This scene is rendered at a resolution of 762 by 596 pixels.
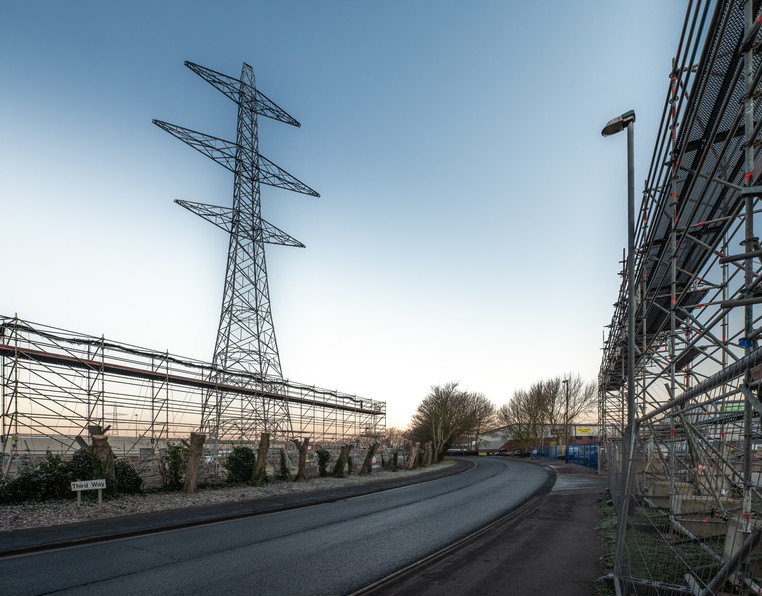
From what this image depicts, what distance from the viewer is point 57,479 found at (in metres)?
14.2

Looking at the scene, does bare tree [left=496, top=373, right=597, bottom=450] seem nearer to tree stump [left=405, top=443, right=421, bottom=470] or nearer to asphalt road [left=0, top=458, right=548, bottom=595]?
tree stump [left=405, top=443, right=421, bottom=470]

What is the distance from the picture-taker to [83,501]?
46.9 feet

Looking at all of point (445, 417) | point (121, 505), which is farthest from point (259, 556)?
point (445, 417)

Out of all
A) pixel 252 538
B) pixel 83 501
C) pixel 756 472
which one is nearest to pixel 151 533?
pixel 252 538

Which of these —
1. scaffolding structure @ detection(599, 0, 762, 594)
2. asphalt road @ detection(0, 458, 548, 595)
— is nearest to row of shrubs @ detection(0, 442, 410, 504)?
asphalt road @ detection(0, 458, 548, 595)

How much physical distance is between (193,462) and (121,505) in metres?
3.48

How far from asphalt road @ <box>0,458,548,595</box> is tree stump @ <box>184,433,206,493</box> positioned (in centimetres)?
430

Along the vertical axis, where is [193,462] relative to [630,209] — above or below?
below

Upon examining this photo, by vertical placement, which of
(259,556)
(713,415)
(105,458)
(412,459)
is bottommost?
(412,459)

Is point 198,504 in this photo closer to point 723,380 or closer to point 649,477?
point 649,477

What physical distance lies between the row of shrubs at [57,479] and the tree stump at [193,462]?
79.6 inches

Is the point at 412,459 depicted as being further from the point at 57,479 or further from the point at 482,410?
the point at 482,410

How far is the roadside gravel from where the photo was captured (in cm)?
1208

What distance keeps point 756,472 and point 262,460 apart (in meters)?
19.3
